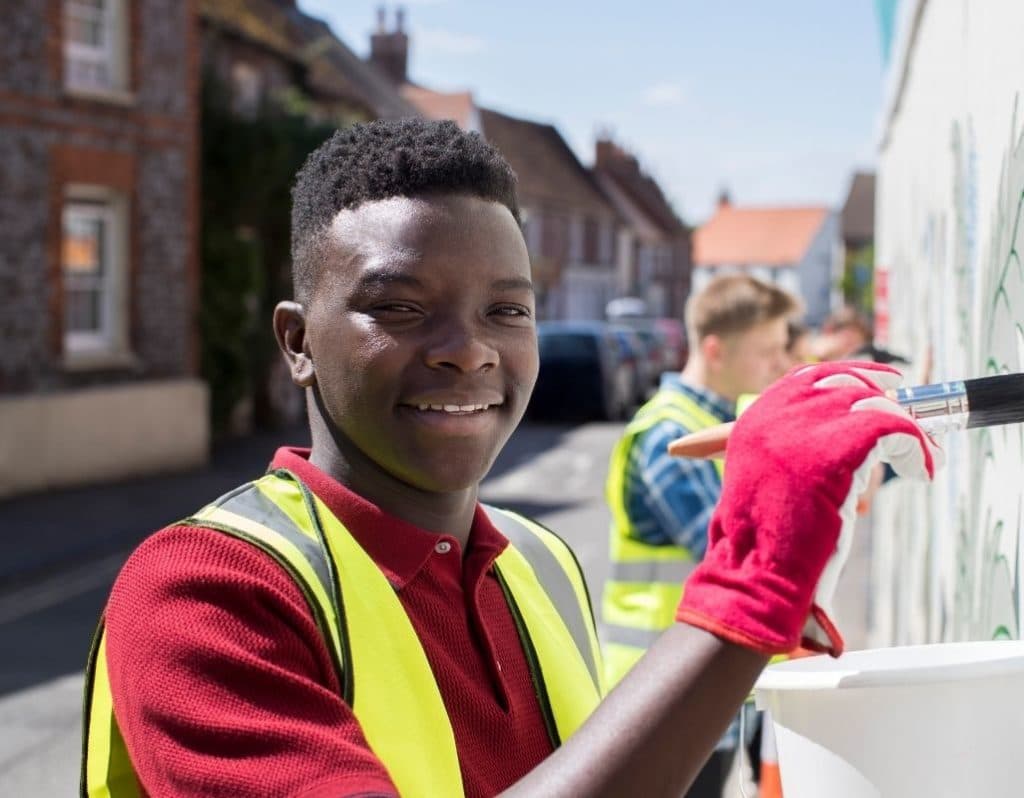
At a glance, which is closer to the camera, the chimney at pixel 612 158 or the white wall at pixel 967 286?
the white wall at pixel 967 286

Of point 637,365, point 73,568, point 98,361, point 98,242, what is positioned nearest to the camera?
point 73,568

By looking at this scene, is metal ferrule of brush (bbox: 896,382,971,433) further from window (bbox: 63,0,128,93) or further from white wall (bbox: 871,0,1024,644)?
window (bbox: 63,0,128,93)

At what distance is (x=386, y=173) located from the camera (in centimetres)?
156

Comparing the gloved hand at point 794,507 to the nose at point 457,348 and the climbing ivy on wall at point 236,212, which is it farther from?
the climbing ivy on wall at point 236,212

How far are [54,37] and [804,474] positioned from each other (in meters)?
14.0

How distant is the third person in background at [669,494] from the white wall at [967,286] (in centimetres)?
57

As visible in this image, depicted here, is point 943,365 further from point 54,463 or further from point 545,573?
point 54,463

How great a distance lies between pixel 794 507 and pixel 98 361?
14.3 meters

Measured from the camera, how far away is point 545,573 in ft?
6.23

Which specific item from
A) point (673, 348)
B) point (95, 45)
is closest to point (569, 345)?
point (95, 45)

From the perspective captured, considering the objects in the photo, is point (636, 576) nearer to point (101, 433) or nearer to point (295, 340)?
point (295, 340)

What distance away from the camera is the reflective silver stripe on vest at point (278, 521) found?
1.41m

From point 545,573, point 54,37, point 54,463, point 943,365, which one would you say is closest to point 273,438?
point 54,463

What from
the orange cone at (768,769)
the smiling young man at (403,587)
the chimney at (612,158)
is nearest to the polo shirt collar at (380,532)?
the smiling young man at (403,587)
